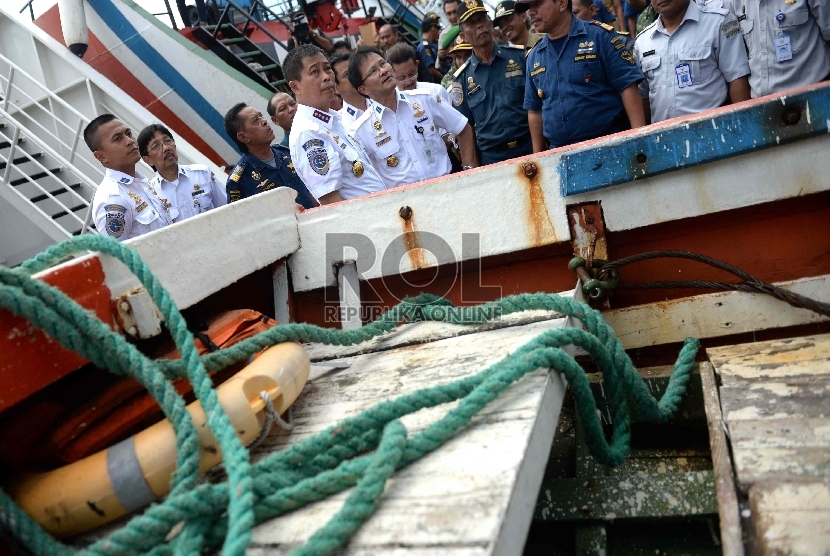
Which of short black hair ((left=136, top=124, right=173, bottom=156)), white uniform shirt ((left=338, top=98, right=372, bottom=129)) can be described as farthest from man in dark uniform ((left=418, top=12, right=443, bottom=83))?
white uniform shirt ((left=338, top=98, right=372, bottom=129))

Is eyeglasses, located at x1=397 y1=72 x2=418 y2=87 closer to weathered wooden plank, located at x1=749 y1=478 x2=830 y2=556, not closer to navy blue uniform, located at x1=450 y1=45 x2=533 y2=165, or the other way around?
navy blue uniform, located at x1=450 y1=45 x2=533 y2=165

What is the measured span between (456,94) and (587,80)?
4.69 ft

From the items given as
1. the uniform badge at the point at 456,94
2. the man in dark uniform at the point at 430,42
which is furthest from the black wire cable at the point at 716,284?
the man in dark uniform at the point at 430,42

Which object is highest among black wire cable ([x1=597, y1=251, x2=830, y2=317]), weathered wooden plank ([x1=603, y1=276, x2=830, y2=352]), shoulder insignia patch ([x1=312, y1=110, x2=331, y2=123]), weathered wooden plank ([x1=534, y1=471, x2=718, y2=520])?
shoulder insignia patch ([x1=312, y1=110, x2=331, y2=123])

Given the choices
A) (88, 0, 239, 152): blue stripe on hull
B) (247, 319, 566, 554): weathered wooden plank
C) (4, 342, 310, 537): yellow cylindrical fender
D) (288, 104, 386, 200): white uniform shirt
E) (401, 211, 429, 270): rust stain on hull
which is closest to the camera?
(247, 319, 566, 554): weathered wooden plank

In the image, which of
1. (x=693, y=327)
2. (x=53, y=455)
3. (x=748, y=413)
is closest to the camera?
(x=53, y=455)

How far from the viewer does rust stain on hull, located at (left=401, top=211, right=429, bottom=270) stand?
92.6 inches

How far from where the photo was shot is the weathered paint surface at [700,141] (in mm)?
1925

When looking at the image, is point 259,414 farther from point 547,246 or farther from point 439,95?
point 439,95

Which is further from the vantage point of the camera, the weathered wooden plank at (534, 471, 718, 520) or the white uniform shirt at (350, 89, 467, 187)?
the white uniform shirt at (350, 89, 467, 187)

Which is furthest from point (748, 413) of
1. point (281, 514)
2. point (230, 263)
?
point (230, 263)

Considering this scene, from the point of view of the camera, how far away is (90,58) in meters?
7.48

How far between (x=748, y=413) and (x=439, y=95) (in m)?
3.14

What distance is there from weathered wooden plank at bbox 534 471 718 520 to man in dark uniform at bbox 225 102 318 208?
9.58ft
